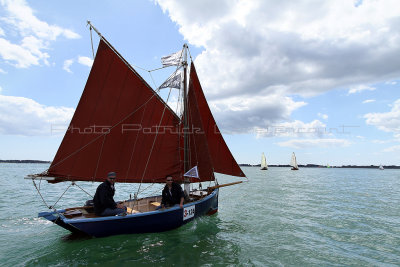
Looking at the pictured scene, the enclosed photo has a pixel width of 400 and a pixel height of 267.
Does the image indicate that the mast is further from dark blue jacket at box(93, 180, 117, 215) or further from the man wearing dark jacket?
Result: dark blue jacket at box(93, 180, 117, 215)

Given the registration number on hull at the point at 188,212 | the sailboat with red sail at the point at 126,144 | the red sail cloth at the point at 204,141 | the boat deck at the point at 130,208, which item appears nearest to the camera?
the boat deck at the point at 130,208

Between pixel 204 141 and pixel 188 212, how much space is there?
4768 mm

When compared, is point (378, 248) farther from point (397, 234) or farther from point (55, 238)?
point (55, 238)

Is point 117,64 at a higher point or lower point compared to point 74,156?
higher

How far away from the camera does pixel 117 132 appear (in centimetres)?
1228

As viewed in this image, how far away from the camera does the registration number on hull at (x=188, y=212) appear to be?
458 inches

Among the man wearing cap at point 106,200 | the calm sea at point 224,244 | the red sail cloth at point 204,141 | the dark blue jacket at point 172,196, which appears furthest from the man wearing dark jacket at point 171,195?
the red sail cloth at point 204,141

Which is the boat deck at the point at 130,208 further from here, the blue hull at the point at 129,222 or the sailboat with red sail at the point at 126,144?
the blue hull at the point at 129,222

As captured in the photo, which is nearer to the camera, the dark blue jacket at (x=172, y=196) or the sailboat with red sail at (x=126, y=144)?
the sailboat with red sail at (x=126, y=144)

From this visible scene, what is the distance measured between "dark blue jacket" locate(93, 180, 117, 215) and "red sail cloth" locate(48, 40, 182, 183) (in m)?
2.40

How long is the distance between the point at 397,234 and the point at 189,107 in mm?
13322

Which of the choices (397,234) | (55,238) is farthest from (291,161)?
(55,238)

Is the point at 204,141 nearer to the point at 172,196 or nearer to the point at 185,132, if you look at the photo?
the point at 185,132

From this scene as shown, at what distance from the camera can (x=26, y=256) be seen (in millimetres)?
8750
